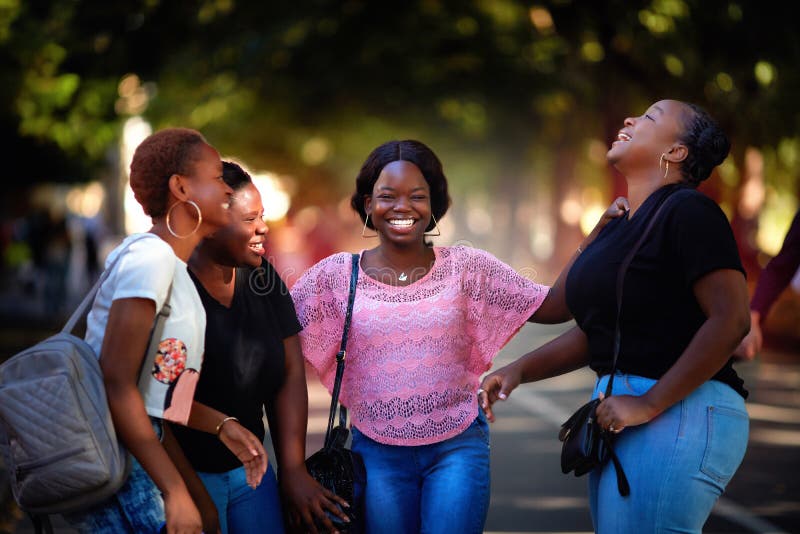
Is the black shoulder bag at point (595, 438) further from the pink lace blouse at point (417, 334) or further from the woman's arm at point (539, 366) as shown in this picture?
the pink lace blouse at point (417, 334)

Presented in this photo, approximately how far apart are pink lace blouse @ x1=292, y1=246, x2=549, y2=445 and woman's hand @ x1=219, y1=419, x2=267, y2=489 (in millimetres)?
677

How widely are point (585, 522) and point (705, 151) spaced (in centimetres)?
398

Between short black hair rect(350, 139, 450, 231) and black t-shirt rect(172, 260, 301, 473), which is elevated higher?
short black hair rect(350, 139, 450, 231)

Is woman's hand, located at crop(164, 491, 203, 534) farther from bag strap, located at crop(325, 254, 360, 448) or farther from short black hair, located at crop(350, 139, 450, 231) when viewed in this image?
short black hair, located at crop(350, 139, 450, 231)

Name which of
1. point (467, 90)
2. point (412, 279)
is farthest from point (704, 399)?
point (467, 90)

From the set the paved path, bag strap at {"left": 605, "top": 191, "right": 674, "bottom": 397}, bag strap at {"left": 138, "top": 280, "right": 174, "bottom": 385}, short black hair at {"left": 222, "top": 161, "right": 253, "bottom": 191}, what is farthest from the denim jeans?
the paved path

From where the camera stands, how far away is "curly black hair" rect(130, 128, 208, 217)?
10.9 feet

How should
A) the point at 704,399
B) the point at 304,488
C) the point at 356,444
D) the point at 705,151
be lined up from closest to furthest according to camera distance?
the point at 704,399, the point at 705,151, the point at 304,488, the point at 356,444

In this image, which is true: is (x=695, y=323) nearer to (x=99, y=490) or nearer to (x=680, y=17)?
(x=99, y=490)

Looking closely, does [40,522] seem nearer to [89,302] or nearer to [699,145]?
[89,302]

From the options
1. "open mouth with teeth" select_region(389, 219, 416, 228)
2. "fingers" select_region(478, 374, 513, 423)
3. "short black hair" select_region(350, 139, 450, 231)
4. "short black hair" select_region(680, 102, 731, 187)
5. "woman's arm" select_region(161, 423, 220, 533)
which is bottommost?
"woman's arm" select_region(161, 423, 220, 533)

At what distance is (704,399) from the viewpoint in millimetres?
3400

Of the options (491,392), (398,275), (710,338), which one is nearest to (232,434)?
(491,392)

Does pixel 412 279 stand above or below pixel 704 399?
above
